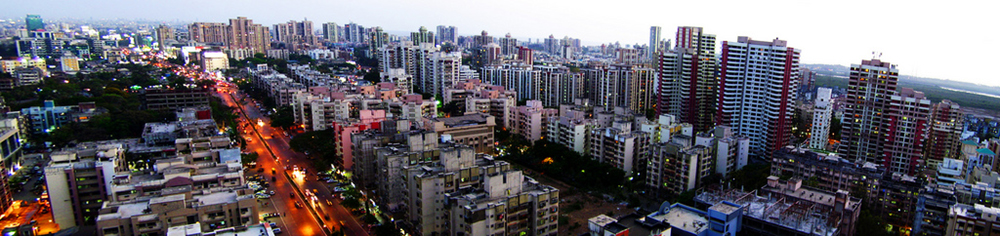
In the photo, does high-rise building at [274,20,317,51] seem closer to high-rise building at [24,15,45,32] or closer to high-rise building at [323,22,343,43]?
high-rise building at [323,22,343,43]

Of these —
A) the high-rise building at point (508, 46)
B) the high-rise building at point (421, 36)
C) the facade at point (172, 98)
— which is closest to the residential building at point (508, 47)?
the high-rise building at point (508, 46)

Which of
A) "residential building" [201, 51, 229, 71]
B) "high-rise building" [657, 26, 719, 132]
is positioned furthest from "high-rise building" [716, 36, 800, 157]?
"residential building" [201, 51, 229, 71]

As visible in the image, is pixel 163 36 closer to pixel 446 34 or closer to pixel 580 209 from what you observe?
pixel 446 34

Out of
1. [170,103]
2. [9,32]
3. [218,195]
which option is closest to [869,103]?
[218,195]

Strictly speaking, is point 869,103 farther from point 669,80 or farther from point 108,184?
point 108,184

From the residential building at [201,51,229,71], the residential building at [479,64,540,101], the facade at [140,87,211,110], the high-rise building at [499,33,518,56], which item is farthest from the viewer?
the high-rise building at [499,33,518,56]

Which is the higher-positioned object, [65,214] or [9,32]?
[9,32]

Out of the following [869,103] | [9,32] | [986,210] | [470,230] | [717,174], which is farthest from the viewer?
[9,32]

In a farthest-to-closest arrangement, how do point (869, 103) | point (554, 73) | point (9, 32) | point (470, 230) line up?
point (9, 32) < point (554, 73) < point (869, 103) < point (470, 230)
